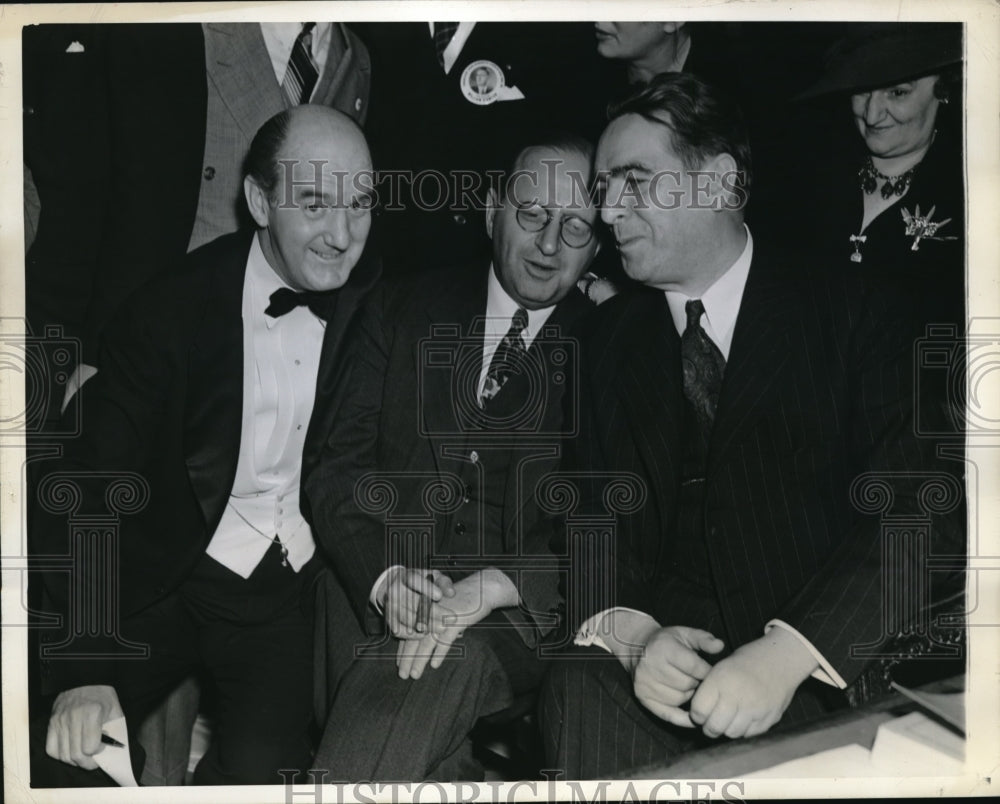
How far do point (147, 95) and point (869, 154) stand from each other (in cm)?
184

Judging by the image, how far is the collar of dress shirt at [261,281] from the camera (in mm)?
2957

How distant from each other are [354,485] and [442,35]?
3.80ft

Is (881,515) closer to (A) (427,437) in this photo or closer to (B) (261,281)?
(A) (427,437)

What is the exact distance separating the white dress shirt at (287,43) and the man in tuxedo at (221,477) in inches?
4.6

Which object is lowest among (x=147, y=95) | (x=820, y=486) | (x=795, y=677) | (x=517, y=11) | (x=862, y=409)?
(x=795, y=677)

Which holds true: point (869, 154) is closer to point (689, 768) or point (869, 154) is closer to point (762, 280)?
point (762, 280)

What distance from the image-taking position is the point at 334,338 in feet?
9.74

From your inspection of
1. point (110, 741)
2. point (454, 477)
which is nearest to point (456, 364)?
point (454, 477)

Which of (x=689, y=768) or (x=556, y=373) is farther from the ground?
(x=556, y=373)

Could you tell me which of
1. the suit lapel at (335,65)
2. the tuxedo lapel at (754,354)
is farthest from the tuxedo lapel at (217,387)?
the tuxedo lapel at (754,354)

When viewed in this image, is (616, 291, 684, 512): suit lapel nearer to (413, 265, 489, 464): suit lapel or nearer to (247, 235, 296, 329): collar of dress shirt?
(413, 265, 489, 464): suit lapel

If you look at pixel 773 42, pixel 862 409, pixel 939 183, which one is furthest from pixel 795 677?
pixel 773 42

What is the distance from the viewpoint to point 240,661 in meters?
2.96

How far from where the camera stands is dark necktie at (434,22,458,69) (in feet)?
9.57
